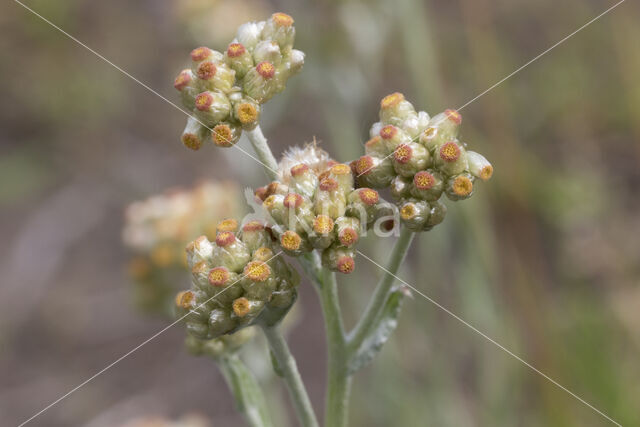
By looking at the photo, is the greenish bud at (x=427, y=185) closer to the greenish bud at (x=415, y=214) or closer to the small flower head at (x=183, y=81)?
the greenish bud at (x=415, y=214)

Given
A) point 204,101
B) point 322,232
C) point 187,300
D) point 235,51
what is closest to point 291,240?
point 322,232

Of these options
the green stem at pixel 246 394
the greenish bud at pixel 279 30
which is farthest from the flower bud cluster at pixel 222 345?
the greenish bud at pixel 279 30

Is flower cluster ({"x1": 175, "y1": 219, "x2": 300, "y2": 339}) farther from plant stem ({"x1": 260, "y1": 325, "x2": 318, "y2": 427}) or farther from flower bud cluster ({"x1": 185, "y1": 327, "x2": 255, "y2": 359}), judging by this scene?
flower bud cluster ({"x1": 185, "y1": 327, "x2": 255, "y2": 359})

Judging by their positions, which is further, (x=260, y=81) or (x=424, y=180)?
(x=260, y=81)

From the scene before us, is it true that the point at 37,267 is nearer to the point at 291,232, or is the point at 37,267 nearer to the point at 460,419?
the point at 460,419

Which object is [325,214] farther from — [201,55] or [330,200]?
[201,55]

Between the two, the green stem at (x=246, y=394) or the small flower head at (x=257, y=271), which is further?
the green stem at (x=246, y=394)

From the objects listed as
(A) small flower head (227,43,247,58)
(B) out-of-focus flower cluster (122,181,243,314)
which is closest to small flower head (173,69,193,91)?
(A) small flower head (227,43,247,58)
